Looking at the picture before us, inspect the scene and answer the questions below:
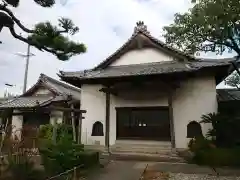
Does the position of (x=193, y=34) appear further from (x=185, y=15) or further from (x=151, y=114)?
(x=151, y=114)

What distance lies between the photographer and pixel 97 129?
580 inches

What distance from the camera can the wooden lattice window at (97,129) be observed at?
1464cm

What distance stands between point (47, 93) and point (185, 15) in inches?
475

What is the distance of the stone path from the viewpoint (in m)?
8.08

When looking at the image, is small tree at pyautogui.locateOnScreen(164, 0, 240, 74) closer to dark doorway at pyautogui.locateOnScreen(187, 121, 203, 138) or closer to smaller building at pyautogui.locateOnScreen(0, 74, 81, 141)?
dark doorway at pyautogui.locateOnScreen(187, 121, 203, 138)

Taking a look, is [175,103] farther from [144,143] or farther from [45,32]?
[45,32]

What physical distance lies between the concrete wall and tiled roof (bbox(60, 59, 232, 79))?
0.90 meters

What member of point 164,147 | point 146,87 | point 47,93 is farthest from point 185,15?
point 47,93

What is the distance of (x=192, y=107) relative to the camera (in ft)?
42.6

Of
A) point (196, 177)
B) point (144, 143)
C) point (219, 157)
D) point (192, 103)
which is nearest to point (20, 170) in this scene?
point (196, 177)

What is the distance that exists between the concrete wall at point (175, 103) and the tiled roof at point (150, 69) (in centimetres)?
90

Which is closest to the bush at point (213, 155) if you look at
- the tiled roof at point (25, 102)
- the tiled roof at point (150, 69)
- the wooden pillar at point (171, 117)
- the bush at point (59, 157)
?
the wooden pillar at point (171, 117)

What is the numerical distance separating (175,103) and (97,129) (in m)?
4.86

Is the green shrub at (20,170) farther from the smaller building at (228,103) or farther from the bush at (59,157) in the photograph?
the smaller building at (228,103)
